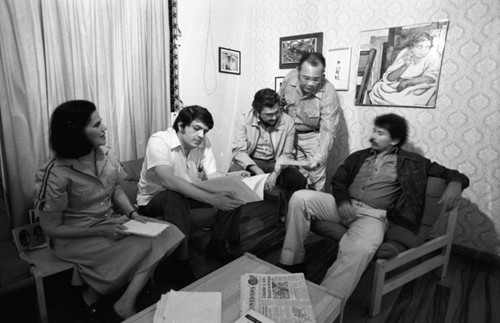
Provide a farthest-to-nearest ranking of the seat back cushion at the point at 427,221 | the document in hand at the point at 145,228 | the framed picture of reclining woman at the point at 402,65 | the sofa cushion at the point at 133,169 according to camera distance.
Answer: the framed picture of reclining woman at the point at 402,65
the sofa cushion at the point at 133,169
the seat back cushion at the point at 427,221
the document in hand at the point at 145,228

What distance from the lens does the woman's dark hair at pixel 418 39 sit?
2260 mm

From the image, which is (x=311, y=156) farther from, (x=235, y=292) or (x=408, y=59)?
(x=235, y=292)

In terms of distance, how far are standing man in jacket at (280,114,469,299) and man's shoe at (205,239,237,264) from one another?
0.41 meters

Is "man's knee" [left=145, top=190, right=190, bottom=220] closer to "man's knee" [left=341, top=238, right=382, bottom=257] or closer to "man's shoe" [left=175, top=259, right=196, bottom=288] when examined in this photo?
"man's shoe" [left=175, top=259, right=196, bottom=288]

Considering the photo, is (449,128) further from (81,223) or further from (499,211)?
(81,223)

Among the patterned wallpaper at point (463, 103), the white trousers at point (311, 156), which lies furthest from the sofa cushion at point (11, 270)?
the patterned wallpaper at point (463, 103)

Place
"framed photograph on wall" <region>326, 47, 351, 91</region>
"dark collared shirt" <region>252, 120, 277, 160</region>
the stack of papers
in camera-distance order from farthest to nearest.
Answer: "framed photograph on wall" <region>326, 47, 351, 91</region> → "dark collared shirt" <region>252, 120, 277, 160</region> → the stack of papers

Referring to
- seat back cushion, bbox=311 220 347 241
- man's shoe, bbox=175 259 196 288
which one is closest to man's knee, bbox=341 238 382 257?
seat back cushion, bbox=311 220 347 241

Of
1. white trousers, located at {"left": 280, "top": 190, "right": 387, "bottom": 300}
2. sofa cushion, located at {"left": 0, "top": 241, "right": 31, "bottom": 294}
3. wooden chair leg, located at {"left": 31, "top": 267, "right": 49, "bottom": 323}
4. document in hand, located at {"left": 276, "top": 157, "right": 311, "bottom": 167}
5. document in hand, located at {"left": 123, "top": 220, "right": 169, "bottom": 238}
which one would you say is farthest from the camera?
document in hand, located at {"left": 276, "top": 157, "right": 311, "bottom": 167}

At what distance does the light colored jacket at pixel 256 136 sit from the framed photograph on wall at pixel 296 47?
868 mm

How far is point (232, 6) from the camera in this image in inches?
124

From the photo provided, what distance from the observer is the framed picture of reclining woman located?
2.25m

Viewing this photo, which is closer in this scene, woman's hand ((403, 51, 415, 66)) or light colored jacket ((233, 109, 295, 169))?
woman's hand ((403, 51, 415, 66))

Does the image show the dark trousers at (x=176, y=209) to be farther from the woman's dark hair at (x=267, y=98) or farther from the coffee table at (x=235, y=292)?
the woman's dark hair at (x=267, y=98)
